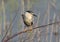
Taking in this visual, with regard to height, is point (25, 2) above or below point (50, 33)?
above

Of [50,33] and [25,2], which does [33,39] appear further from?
[25,2]

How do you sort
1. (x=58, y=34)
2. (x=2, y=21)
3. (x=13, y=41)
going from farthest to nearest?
(x=2, y=21) < (x=58, y=34) < (x=13, y=41)

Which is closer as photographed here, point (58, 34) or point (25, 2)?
point (58, 34)

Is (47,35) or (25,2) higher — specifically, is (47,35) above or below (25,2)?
below

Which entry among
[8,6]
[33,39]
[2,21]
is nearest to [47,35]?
[33,39]

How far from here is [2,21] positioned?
313cm

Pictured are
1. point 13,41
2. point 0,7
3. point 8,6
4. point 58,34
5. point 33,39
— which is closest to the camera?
point 33,39

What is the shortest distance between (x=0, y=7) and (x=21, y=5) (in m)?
0.29

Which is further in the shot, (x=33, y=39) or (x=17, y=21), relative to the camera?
(x=17, y=21)

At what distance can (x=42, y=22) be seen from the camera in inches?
106

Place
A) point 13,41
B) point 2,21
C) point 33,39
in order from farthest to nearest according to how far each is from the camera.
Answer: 1. point 2,21
2. point 13,41
3. point 33,39

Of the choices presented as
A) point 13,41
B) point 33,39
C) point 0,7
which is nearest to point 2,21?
point 0,7

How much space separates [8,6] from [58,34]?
1.16 metres

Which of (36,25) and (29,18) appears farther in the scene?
(29,18)
